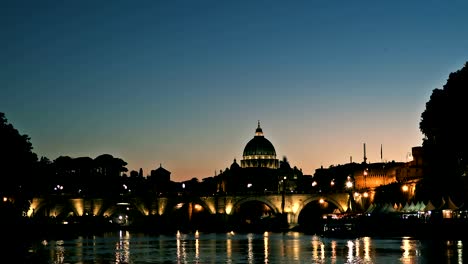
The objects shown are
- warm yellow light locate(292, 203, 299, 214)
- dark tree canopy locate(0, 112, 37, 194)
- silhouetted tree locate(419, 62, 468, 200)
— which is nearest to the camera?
silhouetted tree locate(419, 62, 468, 200)

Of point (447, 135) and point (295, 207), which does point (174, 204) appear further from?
point (447, 135)

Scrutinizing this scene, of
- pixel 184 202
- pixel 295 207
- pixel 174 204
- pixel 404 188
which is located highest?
pixel 404 188

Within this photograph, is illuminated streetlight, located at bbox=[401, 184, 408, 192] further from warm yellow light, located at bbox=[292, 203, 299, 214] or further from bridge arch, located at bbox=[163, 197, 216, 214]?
bridge arch, located at bbox=[163, 197, 216, 214]

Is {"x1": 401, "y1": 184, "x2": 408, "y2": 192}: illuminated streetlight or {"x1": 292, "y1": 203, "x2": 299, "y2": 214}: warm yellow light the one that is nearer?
{"x1": 401, "y1": 184, "x2": 408, "y2": 192}: illuminated streetlight

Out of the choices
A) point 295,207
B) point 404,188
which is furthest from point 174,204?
point 404,188

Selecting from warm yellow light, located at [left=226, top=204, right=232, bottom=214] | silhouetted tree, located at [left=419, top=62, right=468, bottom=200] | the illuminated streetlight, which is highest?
silhouetted tree, located at [left=419, top=62, right=468, bottom=200]

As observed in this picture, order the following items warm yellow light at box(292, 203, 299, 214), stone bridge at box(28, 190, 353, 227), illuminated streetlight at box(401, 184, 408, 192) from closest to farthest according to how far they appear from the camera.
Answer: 1. illuminated streetlight at box(401, 184, 408, 192)
2. stone bridge at box(28, 190, 353, 227)
3. warm yellow light at box(292, 203, 299, 214)

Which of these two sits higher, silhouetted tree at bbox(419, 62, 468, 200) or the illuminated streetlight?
silhouetted tree at bbox(419, 62, 468, 200)

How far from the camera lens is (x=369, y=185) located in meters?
187

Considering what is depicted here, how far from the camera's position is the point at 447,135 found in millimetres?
82688

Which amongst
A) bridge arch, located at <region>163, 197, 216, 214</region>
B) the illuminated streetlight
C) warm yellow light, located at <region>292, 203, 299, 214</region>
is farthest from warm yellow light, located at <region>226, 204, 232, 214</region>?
the illuminated streetlight

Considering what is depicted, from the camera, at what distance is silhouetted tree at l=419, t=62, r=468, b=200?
81062mm

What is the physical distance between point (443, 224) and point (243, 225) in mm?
75470

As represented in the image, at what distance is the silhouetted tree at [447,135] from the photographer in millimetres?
81062
